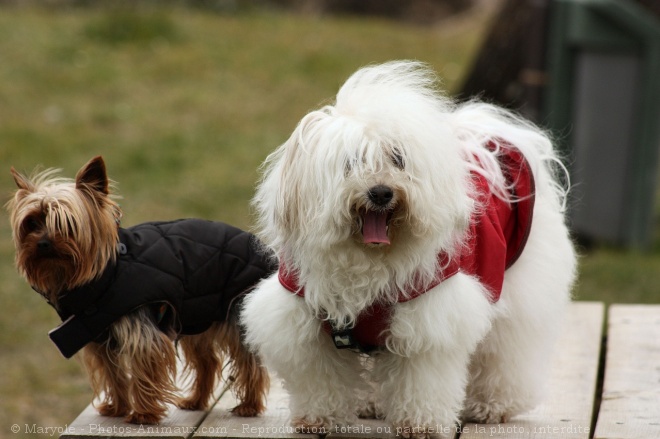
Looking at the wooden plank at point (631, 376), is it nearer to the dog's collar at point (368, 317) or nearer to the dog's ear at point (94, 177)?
the dog's collar at point (368, 317)

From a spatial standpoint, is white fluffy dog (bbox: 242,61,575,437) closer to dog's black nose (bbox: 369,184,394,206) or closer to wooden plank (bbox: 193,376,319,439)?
dog's black nose (bbox: 369,184,394,206)

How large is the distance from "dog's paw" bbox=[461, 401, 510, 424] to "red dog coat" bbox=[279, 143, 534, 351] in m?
0.46

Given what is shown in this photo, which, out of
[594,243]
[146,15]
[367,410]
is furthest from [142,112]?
[367,410]

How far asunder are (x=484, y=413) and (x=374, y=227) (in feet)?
3.36

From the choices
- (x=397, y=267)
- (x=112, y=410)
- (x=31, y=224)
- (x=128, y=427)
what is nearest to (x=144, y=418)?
(x=128, y=427)

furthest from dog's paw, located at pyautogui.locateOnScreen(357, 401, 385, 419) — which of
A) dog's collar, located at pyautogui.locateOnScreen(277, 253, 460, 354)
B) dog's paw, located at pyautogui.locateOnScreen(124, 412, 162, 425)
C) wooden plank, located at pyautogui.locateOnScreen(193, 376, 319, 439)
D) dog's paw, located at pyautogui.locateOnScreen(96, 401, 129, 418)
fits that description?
dog's paw, located at pyautogui.locateOnScreen(96, 401, 129, 418)

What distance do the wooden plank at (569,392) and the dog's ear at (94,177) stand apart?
4.71 ft

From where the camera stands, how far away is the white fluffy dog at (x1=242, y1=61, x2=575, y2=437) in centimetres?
300

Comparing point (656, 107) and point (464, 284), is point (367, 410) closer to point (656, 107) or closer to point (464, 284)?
point (464, 284)

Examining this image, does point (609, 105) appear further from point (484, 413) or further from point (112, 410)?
point (112, 410)

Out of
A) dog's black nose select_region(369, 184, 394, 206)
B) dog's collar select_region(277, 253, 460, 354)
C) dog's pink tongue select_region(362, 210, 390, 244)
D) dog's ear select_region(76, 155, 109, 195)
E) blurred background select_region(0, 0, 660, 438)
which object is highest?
dog's black nose select_region(369, 184, 394, 206)

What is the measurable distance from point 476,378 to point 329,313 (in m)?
0.79

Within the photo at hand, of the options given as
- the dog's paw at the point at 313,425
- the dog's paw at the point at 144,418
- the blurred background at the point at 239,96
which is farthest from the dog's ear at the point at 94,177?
the blurred background at the point at 239,96

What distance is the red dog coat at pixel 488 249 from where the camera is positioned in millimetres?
3170
